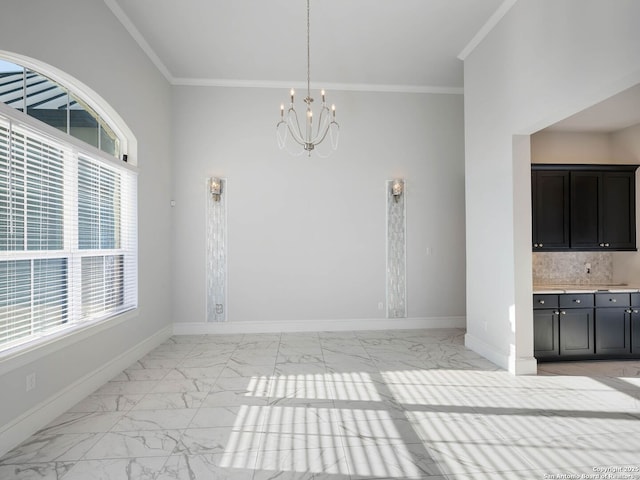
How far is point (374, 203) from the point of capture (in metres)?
5.44

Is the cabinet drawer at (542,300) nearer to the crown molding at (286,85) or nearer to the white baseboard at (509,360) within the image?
the white baseboard at (509,360)

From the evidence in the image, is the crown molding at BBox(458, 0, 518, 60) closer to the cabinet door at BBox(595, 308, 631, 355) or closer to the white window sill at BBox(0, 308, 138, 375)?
the cabinet door at BBox(595, 308, 631, 355)

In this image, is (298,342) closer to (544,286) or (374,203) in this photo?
(374,203)

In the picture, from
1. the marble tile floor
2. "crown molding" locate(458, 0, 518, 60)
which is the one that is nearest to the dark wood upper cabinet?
the marble tile floor

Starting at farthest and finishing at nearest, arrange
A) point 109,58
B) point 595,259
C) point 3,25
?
point 595,259 → point 109,58 → point 3,25

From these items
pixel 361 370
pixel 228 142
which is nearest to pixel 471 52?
pixel 228 142

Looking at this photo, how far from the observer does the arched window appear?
2.39m

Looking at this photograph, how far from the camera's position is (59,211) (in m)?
2.91

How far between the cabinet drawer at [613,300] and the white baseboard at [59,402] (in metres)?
5.40

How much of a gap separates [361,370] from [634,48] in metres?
3.42

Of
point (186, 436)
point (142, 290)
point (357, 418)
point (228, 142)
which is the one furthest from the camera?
point (228, 142)

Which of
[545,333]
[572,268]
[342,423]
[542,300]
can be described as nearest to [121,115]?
[342,423]

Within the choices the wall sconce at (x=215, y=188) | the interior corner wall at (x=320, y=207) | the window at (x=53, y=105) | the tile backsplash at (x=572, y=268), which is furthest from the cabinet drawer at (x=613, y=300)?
the window at (x=53, y=105)

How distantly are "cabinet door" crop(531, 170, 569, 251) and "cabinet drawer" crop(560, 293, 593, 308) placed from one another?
0.62m
